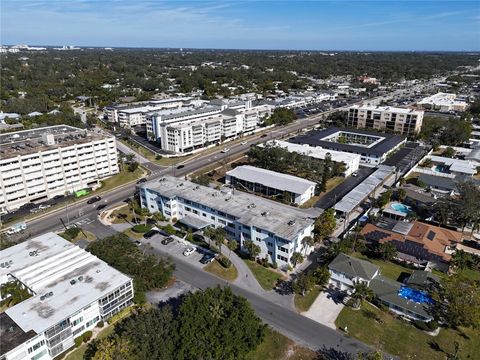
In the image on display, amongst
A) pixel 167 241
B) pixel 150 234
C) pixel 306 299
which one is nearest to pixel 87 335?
pixel 167 241

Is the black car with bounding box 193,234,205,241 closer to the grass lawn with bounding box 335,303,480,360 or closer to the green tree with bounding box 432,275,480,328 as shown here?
the grass lawn with bounding box 335,303,480,360

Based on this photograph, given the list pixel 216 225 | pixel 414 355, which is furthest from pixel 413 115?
pixel 414 355

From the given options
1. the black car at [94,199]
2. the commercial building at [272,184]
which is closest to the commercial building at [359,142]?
the commercial building at [272,184]

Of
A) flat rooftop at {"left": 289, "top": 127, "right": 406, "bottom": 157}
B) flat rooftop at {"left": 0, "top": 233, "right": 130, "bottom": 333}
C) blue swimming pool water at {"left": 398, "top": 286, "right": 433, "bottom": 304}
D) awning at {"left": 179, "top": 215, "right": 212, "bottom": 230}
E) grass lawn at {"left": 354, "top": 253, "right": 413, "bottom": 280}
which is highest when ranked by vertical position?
flat rooftop at {"left": 289, "top": 127, "right": 406, "bottom": 157}

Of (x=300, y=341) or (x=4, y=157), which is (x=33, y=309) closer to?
(x=300, y=341)

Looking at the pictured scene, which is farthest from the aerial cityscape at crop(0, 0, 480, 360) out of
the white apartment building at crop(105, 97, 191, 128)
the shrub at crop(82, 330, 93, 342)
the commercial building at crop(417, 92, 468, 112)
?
the commercial building at crop(417, 92, 468, 112)
